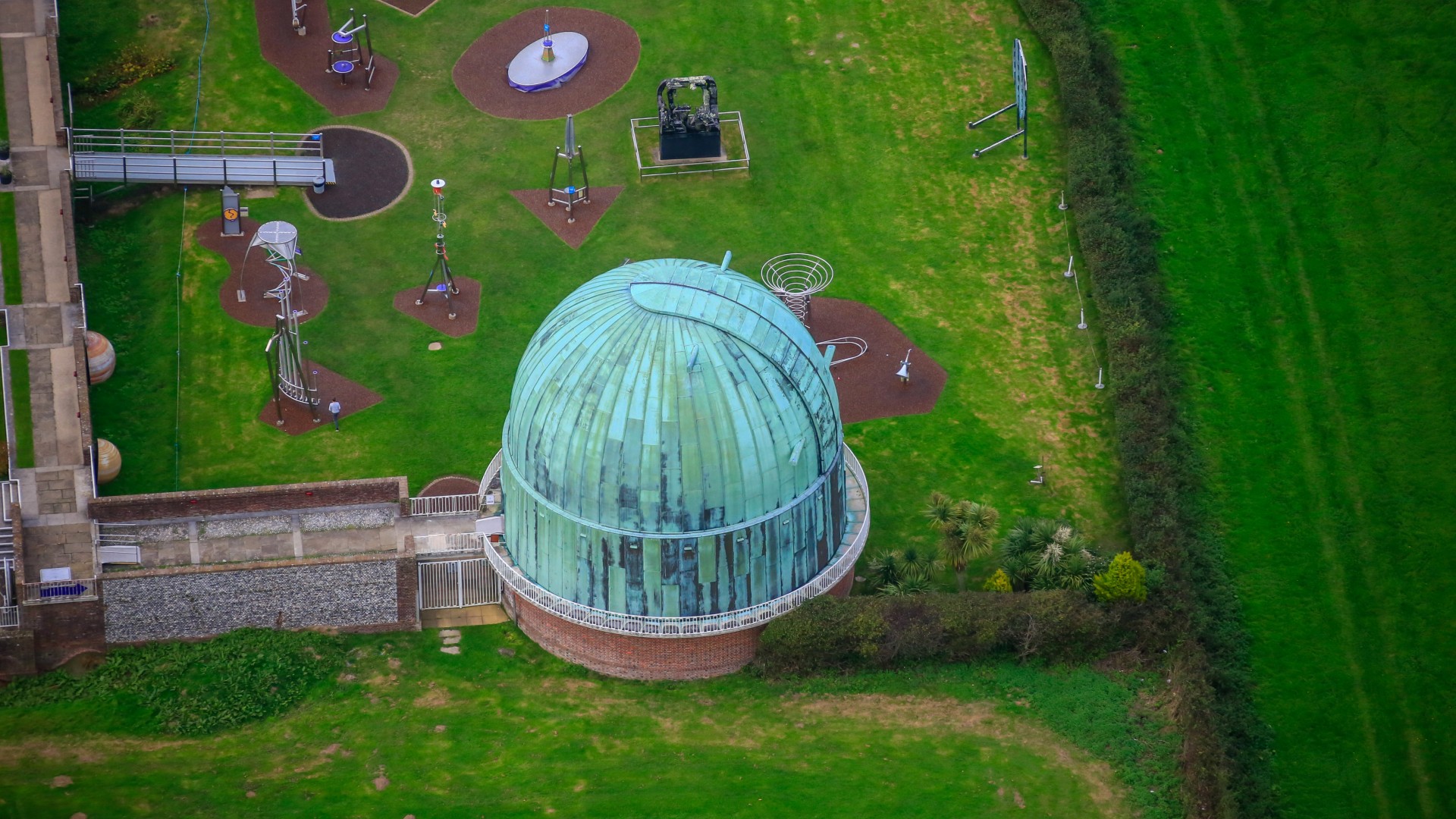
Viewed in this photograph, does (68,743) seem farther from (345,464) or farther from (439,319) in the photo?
(439,319)

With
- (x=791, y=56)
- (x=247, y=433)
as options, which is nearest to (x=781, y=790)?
(x=247, y=433)

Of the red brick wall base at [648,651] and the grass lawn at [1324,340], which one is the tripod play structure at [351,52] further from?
the grass lawn at [1324,340]

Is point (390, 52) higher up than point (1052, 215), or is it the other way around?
point (390, 52)

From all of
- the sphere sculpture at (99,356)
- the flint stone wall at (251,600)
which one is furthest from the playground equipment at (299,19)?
the flint stone wall at (251,600)

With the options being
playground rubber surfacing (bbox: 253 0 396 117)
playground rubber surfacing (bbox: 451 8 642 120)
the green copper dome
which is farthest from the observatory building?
playground rubber surfacing (bbox: 253 0 396 117)

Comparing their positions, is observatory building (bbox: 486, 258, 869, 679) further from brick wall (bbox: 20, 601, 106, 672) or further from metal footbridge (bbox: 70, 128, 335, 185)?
metal footbridge (bbox: 70, 128, 335, 185)

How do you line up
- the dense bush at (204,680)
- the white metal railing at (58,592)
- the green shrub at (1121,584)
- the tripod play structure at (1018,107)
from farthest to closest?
the tripod play structure at (1018,107) < the green shrub at (1121,584) < the white metal railing at (58,592) < the dense bush at (204,680)

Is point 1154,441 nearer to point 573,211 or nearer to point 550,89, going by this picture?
point 573,211
